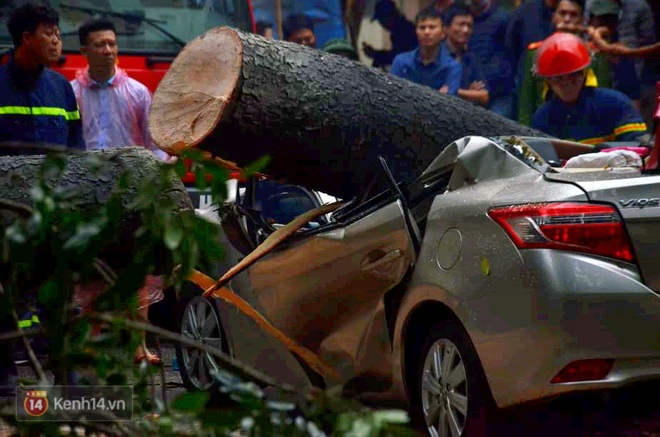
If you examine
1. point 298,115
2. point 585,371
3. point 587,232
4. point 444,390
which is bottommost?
point 444,390

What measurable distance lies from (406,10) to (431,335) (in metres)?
10.5

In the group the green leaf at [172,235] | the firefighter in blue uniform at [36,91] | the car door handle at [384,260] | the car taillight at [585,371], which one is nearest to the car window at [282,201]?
the firefighter in blue uniform at [36,91]

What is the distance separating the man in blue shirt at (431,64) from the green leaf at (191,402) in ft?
34.1

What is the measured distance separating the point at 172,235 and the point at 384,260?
3030 mm

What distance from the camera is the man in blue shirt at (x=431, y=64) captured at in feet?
44.1

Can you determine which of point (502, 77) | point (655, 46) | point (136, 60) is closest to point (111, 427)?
point (655, 46)

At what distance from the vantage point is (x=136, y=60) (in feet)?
39.8

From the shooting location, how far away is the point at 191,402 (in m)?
3.13

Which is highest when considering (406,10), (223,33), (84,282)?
(406,10)

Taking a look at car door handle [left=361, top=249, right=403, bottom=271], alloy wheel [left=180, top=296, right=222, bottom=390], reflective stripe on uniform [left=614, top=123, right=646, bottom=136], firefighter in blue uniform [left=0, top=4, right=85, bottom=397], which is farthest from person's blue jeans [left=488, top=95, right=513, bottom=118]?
car door handle [left=361, top=249, right=403, bottom=271]

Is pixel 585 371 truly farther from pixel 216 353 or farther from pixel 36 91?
pixel 36 91

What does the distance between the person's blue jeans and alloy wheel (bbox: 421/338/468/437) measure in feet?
22.3

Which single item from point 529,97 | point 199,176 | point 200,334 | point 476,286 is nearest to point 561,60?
point 529,97

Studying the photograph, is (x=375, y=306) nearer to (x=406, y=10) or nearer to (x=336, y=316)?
(x=336, y=316)
